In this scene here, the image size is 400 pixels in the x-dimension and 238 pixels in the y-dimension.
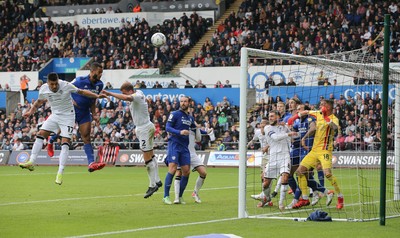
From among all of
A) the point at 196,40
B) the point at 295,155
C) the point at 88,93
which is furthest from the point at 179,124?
the point at 196,40

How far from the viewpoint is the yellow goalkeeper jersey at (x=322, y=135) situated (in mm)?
16562

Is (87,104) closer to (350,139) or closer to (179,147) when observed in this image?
(179,147)

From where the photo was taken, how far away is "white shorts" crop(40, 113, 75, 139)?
55.9 ft

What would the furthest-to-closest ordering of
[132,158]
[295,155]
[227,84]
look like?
[227,84] < [132,158] < [295,155]

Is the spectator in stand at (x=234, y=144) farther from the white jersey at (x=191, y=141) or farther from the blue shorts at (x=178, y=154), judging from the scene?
the blue shorts at (x=178, y=154)

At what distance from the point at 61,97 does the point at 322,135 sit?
220 inches

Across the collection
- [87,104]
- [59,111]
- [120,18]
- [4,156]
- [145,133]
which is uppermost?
[120,18]

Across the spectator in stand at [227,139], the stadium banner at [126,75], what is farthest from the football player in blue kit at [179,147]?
the stadium banner at [126,75]

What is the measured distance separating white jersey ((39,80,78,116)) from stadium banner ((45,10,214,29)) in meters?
32.6

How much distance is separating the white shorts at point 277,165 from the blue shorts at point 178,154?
6.53 feet

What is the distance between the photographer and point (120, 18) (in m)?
50.6

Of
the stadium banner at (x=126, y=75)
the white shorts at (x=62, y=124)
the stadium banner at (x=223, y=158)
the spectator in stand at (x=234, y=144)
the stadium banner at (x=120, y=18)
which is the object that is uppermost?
the stadium banner at (x=120, y=18)

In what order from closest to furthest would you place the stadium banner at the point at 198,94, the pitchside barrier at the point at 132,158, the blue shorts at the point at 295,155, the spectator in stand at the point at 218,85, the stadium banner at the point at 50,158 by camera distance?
the blue shorts at the point at 295,155 → the pitchside barrier at the point at 132,158 → the stadium banner at the point at 50,158 → the stadium banner at the point at 198,94 → the spectator in stand at the point at 218,85

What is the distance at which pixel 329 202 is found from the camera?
17.2 meters
